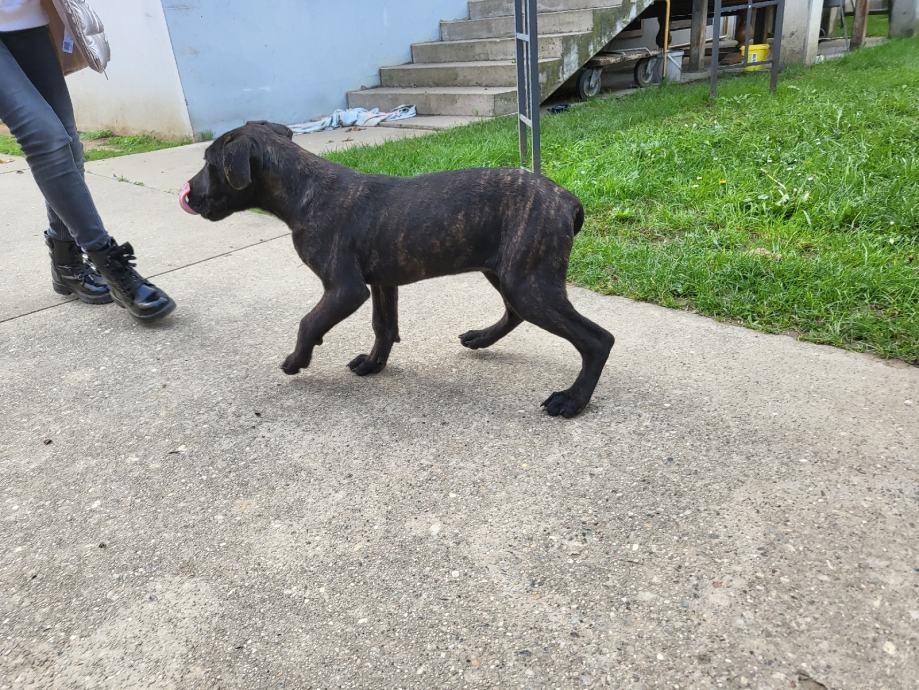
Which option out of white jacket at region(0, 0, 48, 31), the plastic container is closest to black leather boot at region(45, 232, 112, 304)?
white jacket at region(0, 0, 48, 31)

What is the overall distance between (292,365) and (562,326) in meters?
1.16

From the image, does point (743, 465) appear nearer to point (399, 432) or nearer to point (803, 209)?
point (399, 432)

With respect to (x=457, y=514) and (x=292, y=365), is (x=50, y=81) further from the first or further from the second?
(x=457, y=514)

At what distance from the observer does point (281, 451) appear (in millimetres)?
2652

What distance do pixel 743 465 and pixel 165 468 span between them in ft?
6.68

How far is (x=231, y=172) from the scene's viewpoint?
9.25ft

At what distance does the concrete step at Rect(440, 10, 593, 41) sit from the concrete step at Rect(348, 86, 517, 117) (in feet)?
4.27

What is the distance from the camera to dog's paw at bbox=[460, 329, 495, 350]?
330 centimetres

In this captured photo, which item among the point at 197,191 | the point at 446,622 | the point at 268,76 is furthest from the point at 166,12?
the point at 446,622

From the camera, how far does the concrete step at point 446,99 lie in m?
8.73

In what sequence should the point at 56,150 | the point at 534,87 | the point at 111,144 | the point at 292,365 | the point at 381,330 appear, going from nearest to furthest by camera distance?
the point at 292,365 → the point at 381,330 → the point at 56,150 → the point at 534,87 → the point at 111,144

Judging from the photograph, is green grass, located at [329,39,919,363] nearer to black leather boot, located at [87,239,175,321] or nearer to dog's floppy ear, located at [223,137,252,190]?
dog's floppy ear, located at [223,137,252,190]

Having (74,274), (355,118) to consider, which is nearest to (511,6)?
(355,118)

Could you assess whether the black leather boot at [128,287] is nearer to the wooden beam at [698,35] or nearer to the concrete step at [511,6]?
the concrete step at [511,6]
